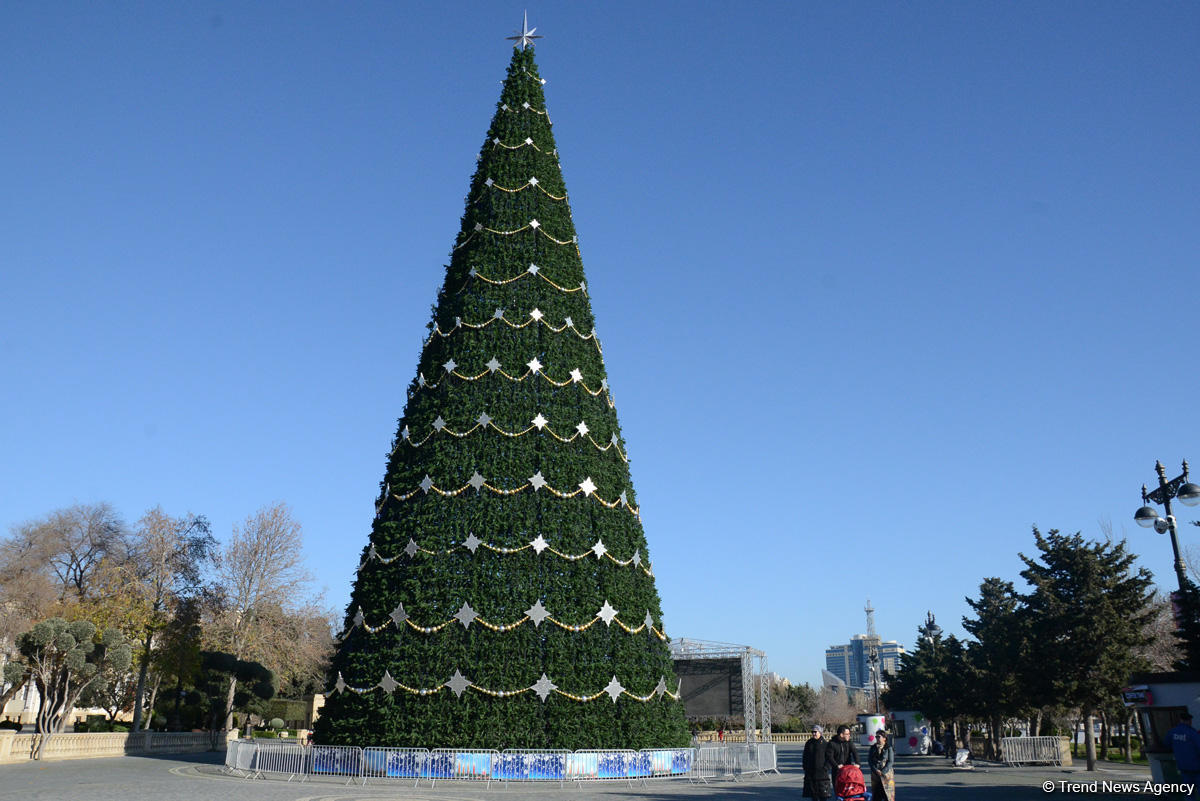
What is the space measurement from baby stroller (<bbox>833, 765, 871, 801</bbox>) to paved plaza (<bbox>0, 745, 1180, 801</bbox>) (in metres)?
5.35

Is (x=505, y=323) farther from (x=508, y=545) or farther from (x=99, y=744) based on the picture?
(x=99, y=744)

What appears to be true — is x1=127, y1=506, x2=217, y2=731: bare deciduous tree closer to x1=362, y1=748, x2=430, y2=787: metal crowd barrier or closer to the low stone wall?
the low stone wall

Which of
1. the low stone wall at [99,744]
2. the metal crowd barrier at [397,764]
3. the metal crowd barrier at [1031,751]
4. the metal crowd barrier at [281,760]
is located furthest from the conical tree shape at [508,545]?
the metal crowd barrier at [1031,751]

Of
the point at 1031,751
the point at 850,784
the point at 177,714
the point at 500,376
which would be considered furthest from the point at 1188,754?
the point at 177,714

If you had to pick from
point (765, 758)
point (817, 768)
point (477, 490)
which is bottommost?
point (765, 758)

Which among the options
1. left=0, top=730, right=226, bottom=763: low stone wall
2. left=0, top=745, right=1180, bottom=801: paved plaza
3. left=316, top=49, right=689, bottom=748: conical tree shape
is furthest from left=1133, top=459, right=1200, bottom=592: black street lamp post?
left=0, top=730, right=226, bottom=763: low stone wall

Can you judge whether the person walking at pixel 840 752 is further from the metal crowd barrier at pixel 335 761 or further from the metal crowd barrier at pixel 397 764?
the metal crowd barrier at pixel 335 761

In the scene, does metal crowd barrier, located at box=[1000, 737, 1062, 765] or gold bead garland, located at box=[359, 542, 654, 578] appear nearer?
gold bead garland, located at box=[359, 542, 654, 578]

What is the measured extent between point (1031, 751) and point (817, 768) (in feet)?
78.3

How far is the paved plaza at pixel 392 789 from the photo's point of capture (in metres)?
15.5

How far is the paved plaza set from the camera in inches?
610

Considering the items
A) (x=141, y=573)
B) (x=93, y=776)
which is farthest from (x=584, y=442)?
(x=141, y=573)

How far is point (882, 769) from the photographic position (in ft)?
41.8

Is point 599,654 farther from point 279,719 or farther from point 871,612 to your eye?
point 871,612
